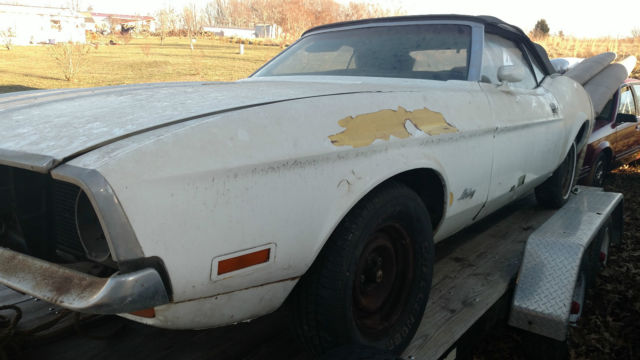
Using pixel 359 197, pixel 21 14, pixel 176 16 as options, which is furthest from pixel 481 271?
pixel 21 14

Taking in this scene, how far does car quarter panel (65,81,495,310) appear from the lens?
105 centimetres

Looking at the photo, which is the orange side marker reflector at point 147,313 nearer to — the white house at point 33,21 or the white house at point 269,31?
the white house at point 33,21

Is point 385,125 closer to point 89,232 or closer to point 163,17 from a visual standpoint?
point 89,232

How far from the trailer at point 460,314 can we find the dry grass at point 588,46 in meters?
18.2

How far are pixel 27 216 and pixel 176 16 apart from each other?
39.1m

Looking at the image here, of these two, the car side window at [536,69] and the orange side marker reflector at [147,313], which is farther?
the car side window at [536,69]

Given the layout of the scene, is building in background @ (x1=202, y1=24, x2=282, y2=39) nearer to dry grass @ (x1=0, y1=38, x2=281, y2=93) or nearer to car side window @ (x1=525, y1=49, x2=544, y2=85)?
dry grass @ (x1=0, y1=38, x2=281, y2=93)

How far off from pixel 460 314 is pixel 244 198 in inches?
47.2

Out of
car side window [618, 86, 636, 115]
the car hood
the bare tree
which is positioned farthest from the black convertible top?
the bare tree

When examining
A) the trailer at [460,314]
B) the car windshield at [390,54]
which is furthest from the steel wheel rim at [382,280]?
the car windshield at [390,54]

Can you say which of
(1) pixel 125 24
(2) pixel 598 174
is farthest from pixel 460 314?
(1) pixel 125 24

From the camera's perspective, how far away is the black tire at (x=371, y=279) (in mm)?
1385

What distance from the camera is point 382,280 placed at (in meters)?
1.64

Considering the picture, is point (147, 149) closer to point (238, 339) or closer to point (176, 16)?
point (238, 339)
